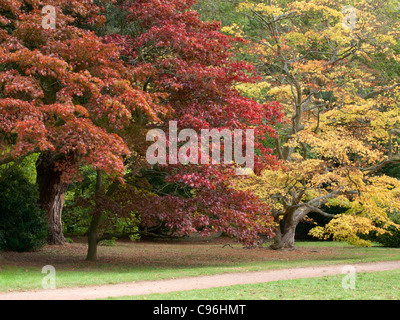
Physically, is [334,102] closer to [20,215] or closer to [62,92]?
[62,92]

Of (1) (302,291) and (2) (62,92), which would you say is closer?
(1) (302,291)

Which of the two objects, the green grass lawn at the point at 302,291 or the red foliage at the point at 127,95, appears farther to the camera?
the red foliage at the point at 127,95

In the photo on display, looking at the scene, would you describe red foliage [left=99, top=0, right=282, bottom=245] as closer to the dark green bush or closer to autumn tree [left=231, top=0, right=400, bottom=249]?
autumn tree [left=231, top=0, right=400, bottom=249]

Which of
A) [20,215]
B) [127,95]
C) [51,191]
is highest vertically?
[127,95]

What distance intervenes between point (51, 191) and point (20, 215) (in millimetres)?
2213

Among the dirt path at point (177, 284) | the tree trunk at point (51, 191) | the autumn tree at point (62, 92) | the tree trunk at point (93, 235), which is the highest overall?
the autumn tree at point (62, 92)

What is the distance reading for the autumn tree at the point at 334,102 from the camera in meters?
17.0

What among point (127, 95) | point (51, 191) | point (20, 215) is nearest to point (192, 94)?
point (127, 95)

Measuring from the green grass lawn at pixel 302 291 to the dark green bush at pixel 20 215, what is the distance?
9.33 m

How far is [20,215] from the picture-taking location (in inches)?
640

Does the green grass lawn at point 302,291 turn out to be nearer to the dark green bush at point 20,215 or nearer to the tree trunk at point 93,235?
the tree trunk at point 93,235

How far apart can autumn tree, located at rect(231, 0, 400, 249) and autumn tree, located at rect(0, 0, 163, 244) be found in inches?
306

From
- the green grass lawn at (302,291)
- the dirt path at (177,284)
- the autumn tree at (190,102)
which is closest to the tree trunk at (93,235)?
the autumn tree at (190,102)

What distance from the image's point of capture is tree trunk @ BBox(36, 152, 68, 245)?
17.7 metres
